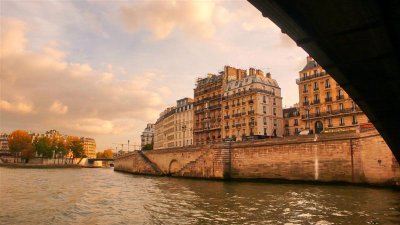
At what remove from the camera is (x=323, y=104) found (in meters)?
52.8

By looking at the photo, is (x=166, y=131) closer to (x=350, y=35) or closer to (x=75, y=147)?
(x=75, y=147)

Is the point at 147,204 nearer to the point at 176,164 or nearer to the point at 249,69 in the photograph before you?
the point at 176,164

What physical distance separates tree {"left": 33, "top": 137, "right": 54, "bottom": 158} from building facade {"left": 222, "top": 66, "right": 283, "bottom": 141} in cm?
8691

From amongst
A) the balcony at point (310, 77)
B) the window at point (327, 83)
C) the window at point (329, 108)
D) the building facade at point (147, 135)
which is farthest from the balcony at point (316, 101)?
the building facade at point (147, 135)

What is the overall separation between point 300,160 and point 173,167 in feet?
85.9

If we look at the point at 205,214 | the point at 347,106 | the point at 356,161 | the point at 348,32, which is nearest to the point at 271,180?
the point at 356,161

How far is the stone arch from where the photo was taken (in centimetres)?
5612

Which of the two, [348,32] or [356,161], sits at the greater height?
[348,32]

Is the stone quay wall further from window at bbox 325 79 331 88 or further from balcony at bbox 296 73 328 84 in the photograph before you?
balcony at bbox 296 73 328 84

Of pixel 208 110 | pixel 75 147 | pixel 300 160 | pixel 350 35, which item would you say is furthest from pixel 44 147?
pixel 350 35

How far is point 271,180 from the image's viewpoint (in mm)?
38688

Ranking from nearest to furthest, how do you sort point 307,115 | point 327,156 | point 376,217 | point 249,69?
point 376,217 < point 327,156 < point 307,115 < point 249,69

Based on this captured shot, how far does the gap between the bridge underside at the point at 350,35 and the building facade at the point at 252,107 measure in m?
56.5

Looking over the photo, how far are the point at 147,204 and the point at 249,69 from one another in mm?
53100
